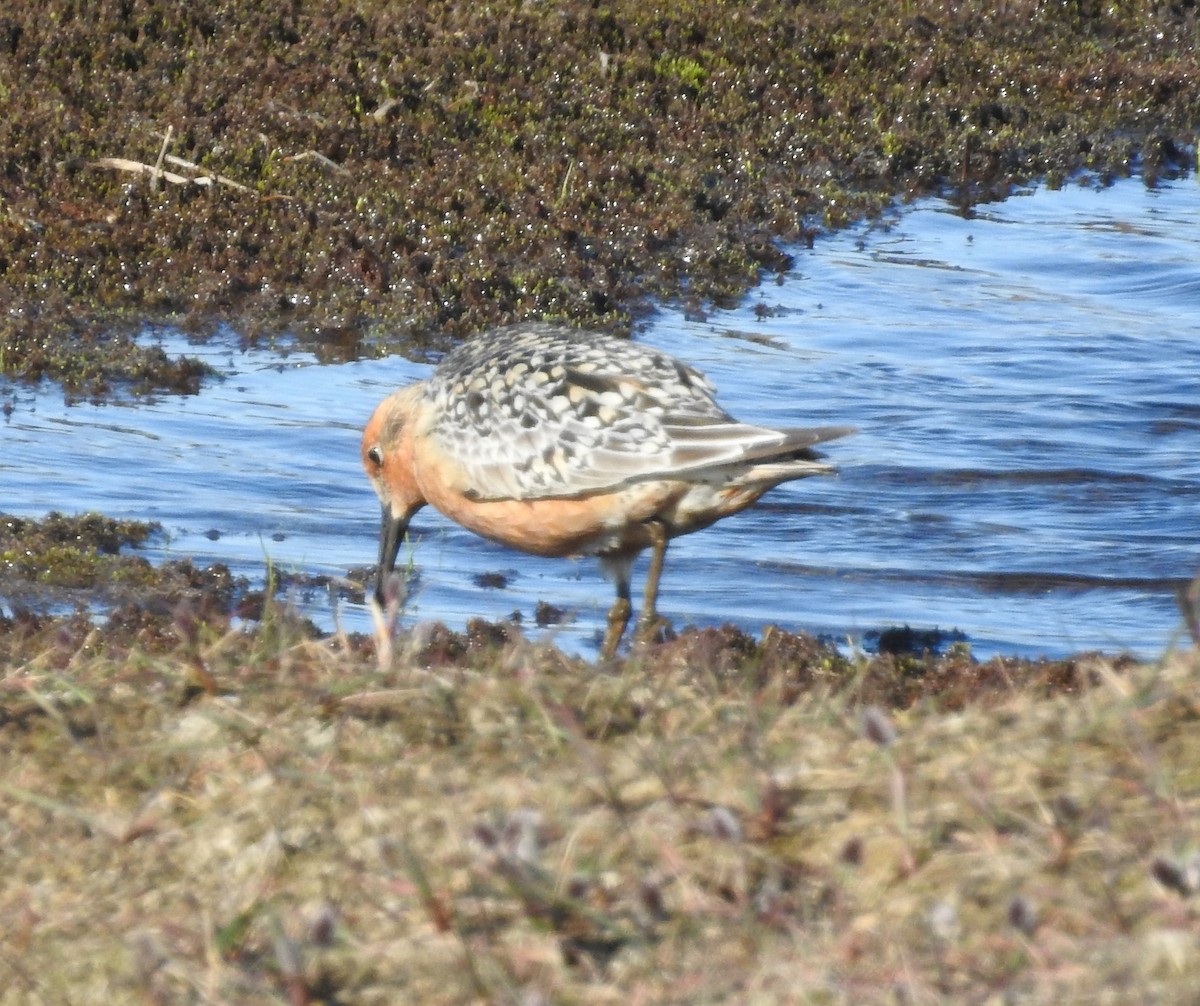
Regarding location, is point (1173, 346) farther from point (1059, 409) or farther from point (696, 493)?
point (696, 493)

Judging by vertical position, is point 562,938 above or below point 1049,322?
above

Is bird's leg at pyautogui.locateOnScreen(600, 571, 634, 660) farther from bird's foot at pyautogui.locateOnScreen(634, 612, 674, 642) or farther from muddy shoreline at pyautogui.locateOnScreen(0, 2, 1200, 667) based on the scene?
muddy shoreline at pyautogui.locateOnScreen(0, 2, 1200, 667)

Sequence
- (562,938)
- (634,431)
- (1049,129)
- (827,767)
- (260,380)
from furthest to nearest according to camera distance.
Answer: (1049,129), (260,380), (634,431), (827,767), (562,938)

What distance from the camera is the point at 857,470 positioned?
10.9m

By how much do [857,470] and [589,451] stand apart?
334 cm

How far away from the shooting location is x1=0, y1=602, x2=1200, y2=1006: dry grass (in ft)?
11.0

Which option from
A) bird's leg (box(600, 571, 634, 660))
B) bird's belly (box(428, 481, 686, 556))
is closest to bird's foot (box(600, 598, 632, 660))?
bird's leg (box(600, 571, 634, 660))

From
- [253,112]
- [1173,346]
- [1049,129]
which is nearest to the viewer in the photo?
[1173,346]

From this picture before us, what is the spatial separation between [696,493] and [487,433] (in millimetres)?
950

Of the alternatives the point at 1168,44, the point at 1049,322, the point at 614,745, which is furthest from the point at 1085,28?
the point at 614,745

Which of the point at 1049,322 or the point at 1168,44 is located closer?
the point at 1049,322

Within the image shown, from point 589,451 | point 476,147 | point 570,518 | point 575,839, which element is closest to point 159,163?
point 476,147

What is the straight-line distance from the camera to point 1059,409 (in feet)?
38.9

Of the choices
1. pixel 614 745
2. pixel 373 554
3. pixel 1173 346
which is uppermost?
pixel 614 745
